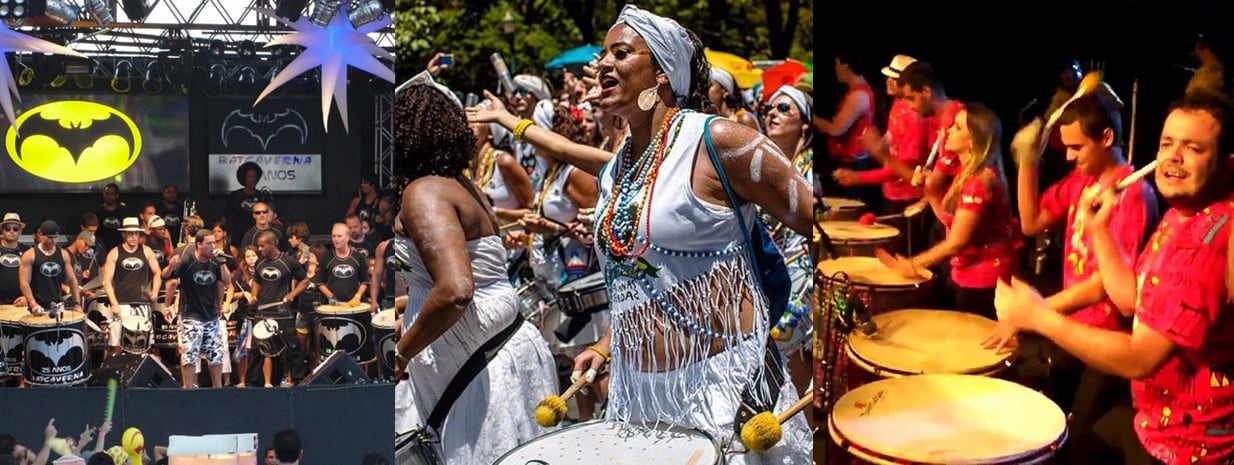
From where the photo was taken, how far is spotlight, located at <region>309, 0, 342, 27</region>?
252 centimetres

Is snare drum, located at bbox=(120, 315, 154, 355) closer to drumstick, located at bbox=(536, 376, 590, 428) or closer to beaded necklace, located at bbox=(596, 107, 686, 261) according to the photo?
drumstick, located at bbox=(536, 376, 590, 428)

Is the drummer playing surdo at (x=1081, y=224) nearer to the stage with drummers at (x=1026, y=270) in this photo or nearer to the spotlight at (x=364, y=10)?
the stage with drummers at (x=1026, y=270)

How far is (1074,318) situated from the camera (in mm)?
2406

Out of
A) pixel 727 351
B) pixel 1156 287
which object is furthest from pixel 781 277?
pixel 1156 287

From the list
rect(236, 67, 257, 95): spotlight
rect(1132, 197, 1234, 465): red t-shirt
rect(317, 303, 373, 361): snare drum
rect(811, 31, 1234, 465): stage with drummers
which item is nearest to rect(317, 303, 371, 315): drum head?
rect(317, 303, 373, 361): snare drum

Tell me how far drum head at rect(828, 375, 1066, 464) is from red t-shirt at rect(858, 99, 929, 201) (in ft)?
1.33

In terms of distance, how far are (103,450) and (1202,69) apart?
247 cm

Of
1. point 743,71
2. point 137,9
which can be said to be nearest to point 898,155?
point 137,9

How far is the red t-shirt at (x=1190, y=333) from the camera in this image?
7.32ft

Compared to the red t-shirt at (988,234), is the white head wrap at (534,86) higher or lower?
higher

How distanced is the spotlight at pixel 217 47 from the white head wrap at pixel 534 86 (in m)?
5.92

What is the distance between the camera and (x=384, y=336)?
262 cm

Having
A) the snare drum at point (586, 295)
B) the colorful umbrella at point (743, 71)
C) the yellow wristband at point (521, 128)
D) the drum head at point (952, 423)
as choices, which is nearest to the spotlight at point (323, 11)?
the yellow wristband at point (521, 128)

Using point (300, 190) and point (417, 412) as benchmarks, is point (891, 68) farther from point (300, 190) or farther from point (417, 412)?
point (417, 412)
